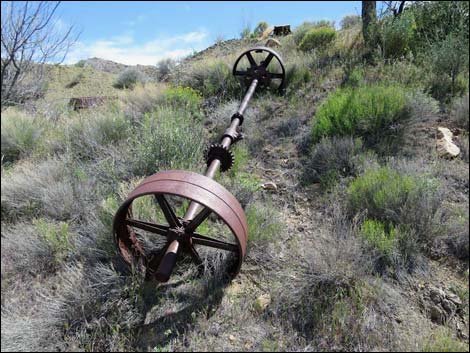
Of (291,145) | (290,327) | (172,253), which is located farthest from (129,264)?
(291,145)

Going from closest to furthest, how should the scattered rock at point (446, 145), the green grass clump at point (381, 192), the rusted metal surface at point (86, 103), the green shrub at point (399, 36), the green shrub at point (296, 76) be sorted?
1. the green grass clump at point (381, 192)
2. the scattered rock at point (446, 145)
3. the green shrub at point (399, 36)
4. the green shrub at point (296, 76)
5. the rusted metal surface at point (86, 103)

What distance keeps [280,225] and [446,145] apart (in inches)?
90.9

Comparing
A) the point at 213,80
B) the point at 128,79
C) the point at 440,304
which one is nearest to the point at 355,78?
the point at 213,80

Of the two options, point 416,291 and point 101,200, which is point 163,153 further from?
point 416,291

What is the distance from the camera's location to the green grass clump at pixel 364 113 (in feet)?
14.9

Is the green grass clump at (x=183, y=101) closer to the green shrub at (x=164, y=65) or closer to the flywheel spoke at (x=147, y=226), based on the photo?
the flywheel spoke at (x=147, y=226)

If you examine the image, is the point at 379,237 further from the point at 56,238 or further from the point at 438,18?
the point at 438,18

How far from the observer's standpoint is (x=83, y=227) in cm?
342

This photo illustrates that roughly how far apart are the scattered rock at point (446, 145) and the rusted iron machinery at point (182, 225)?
2.53 m

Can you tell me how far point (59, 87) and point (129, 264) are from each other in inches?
431

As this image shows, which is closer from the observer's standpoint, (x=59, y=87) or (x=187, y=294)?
(x=187, y=294)

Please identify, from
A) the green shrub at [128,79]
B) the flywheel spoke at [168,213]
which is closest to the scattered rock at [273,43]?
Answer: the green shrub at [128,79]

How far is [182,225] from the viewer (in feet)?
9.90

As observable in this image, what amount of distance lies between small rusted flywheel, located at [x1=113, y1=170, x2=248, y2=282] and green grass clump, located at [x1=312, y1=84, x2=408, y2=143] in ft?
7.36
